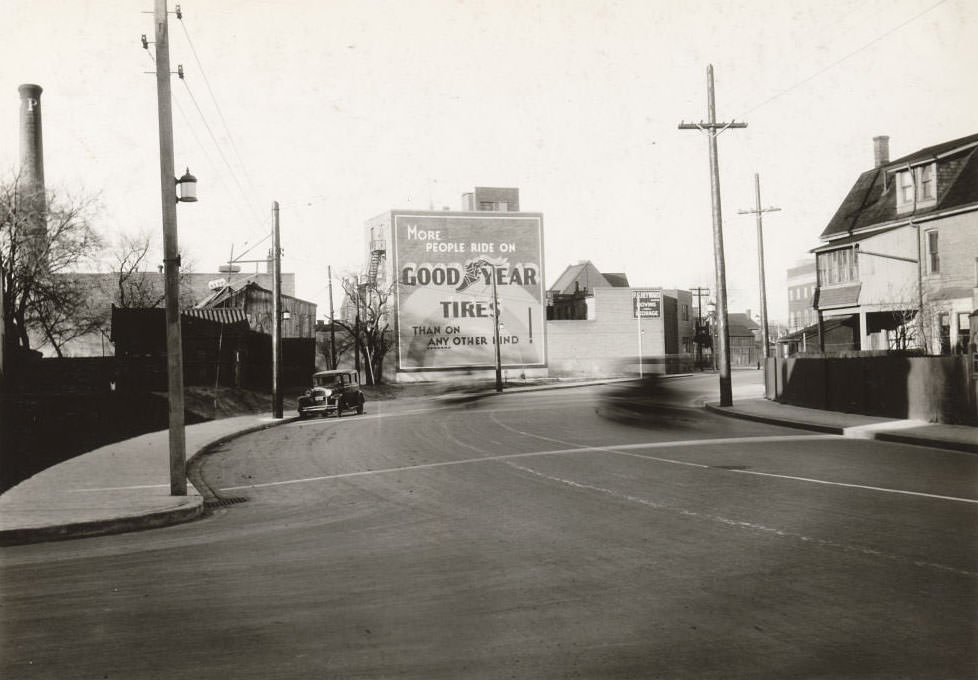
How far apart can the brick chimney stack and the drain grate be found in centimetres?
2822

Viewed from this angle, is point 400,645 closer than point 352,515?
Yes

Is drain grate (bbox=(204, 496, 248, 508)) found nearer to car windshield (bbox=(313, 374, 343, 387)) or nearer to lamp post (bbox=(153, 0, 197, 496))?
lamp post (bbox=(153, 0, 197, 496))

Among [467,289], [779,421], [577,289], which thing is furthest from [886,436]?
[577,289]

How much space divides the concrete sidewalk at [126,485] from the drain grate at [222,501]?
0.61 ft

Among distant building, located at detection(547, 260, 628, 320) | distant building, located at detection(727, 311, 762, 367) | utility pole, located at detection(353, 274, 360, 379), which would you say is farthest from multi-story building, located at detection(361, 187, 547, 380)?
distant building, located at detection(727, 311, 762, 367)

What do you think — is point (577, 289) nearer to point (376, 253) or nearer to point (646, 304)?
point (646, 304)

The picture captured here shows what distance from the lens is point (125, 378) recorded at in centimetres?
3631

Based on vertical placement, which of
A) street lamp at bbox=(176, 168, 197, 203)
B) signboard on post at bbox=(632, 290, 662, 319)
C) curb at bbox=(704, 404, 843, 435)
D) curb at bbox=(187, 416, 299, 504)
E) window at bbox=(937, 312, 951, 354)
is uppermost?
signboard on post at bbox=(632, 290, 662, 319)

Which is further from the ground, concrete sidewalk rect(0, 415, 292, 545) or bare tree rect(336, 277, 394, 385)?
bare tree rect(336, 277, 394, 385)

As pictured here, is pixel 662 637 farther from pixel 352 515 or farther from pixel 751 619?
pixel 352 515

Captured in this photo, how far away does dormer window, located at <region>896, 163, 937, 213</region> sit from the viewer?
1254 inches

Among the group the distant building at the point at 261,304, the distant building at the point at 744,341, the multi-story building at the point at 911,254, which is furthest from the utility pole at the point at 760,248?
the distant building at the point at 744,341

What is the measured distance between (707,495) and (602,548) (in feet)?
10.8

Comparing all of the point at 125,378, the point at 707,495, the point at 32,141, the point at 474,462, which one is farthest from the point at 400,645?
the point at 32,141
